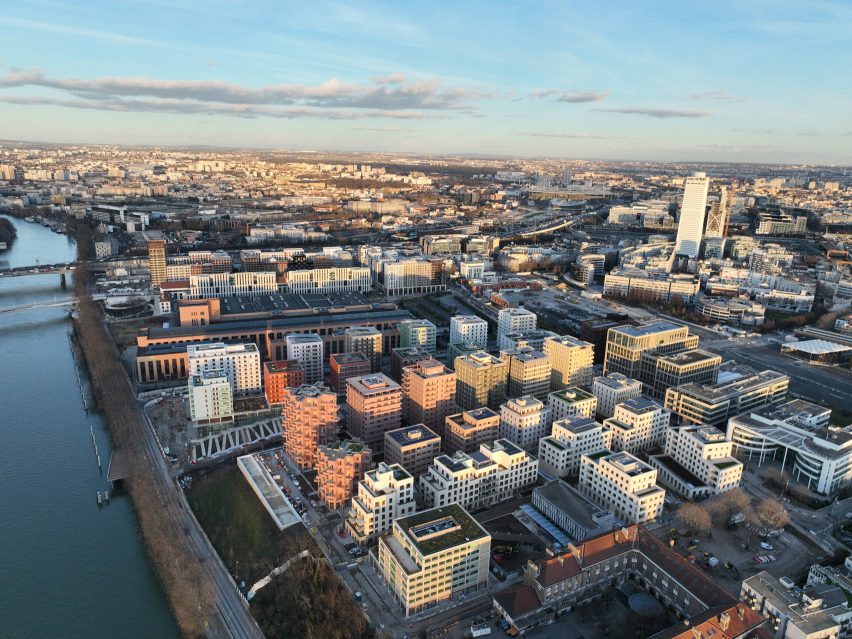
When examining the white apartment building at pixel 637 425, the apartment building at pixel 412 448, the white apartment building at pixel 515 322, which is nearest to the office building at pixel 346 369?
the apartment building at pixel 412 448

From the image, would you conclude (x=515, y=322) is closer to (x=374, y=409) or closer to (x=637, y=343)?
(x=637, y=343)

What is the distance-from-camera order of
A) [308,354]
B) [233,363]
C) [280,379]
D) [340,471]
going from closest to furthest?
1. [340,471]
2. [280,379]
3. [233,363]
4. [308,354]

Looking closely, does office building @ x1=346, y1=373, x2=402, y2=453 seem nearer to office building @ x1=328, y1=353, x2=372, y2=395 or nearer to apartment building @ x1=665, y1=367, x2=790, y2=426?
office building @ x1=328, y1=353, x2=372, y2=395

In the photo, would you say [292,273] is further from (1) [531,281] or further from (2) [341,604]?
(2) [341,604]

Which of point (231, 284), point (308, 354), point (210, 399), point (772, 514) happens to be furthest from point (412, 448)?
point (231, 284)

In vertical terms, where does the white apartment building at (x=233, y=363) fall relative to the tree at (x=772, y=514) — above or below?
above

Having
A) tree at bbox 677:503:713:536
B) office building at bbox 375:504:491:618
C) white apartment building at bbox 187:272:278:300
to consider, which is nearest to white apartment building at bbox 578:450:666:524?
tree at bbox 677:503:713:536

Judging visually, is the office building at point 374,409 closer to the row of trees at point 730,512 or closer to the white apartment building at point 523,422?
the white apartment building at point 523,422
